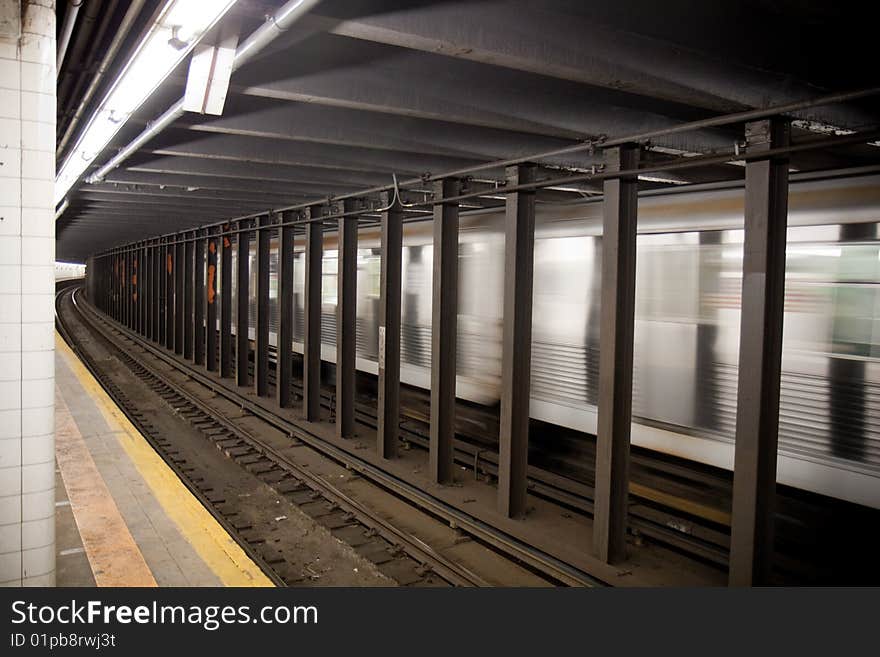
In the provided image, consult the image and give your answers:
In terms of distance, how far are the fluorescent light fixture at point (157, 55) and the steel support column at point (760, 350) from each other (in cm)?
307

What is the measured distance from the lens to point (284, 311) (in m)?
10.7

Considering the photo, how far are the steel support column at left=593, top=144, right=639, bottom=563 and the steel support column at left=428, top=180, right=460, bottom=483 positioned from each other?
6.76 feet

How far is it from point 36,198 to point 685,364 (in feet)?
16.5

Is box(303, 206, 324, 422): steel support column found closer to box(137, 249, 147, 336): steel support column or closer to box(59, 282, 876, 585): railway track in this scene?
box(59, 282, 876, 585): railway track

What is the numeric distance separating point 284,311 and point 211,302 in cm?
469

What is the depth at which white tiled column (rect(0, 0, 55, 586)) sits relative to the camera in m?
3.26

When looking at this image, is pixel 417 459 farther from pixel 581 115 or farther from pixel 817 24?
pixel 817 24

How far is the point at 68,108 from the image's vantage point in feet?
21.6

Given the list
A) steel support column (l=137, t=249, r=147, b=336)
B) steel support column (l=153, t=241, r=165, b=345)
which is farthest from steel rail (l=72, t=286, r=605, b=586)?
steel support column (l=137, t=249, r=147, b=336)

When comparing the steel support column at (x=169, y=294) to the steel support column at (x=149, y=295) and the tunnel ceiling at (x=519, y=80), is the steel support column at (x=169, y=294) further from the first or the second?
the tunnel ceiling at (x=519, y=80)

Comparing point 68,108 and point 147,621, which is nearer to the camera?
point 147,621

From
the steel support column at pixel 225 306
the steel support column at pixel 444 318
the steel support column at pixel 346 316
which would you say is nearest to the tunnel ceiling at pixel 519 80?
the steel support column at pixel 444 318

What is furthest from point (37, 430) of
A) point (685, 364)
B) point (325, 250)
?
point (325, 250)

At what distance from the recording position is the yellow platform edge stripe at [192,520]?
4484 mm
